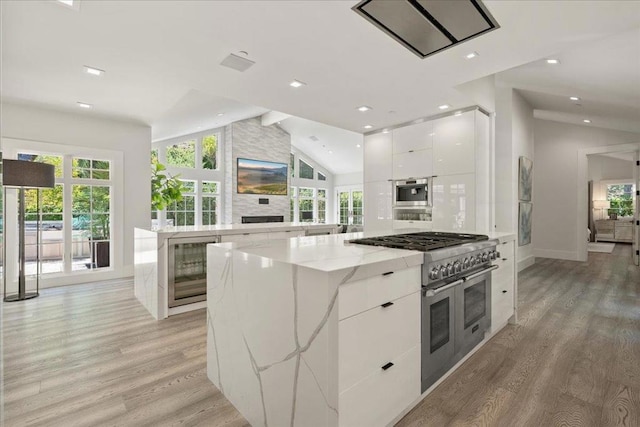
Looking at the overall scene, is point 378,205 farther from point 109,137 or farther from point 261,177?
point 261,177

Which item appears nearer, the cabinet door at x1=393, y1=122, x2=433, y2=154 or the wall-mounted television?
the cabinet door at x1=393, y1=122, x2=433, y2=154

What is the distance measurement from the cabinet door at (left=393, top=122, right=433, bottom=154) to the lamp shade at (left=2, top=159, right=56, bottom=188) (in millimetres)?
4916

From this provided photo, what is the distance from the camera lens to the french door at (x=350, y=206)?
42.4 ft

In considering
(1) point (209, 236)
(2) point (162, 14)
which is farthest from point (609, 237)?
(2) point (162, 14)

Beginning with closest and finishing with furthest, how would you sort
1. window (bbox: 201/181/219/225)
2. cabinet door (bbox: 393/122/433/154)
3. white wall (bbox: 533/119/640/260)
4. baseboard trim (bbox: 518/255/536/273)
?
1. cabinet door (bbox: 393/122/433/154)
2. baseboard trim (bbox: 518/255/536/273)
3. white wall (bbox: 533/119/640/260)
4. window (bbox: 201/181/219/225)

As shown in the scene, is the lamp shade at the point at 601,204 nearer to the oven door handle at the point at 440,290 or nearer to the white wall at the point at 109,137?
the oven door handle at the point at 440,290

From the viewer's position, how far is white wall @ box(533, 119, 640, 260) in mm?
6820

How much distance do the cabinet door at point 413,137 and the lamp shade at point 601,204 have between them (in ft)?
35.8

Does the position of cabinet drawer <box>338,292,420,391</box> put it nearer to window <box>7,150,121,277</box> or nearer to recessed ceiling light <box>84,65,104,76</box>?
recessed ceiling light <box>84,65,104,76</box>

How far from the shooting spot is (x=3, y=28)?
2436 mm

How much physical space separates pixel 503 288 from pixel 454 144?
7.34 feet

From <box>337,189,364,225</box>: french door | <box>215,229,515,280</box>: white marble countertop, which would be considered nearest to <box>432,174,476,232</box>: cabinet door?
<box>215,229,515,280</box>: white marble countertop

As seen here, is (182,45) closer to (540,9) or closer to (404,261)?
(404,261)

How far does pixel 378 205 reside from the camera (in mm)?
5359
